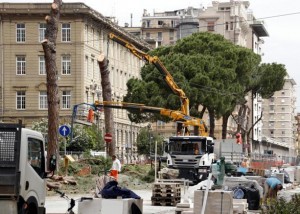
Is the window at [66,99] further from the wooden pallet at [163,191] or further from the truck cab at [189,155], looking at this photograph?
the wooden pallet at [163,191]

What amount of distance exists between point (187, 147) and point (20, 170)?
79.7 ft

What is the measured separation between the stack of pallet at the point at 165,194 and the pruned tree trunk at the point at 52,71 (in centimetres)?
798

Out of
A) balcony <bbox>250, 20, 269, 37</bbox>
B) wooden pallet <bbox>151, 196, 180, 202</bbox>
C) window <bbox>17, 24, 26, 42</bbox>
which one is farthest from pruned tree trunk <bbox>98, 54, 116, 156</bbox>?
balcony <bbox>250, 20, 269, 37</bbox>

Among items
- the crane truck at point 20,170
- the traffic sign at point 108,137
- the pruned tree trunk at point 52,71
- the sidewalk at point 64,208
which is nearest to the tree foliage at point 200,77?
the traffic sign at point 108,137

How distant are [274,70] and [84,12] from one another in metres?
19.8

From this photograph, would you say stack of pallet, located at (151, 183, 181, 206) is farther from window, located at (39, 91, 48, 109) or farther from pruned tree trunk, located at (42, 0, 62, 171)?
window, located at (39, 91, 48, 109)

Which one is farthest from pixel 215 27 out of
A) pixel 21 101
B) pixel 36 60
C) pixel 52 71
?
pixel 52 71

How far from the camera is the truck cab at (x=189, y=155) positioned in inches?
1542

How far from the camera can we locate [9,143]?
16078 mm

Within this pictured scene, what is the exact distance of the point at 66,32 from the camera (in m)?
82.2

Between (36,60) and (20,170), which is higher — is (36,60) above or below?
above

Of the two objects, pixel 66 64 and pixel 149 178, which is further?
pixel 66 64

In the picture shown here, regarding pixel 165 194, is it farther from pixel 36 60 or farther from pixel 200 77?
pixel 36 60

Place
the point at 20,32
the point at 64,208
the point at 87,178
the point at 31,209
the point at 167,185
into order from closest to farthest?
the point at 31,209 < the point at 64,208 < the point at 167,185 < the point at 87,178 < the point at 20,32
